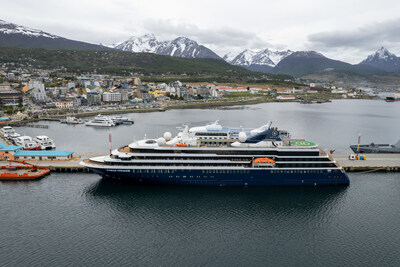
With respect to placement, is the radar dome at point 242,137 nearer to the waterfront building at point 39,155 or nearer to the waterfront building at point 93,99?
the waterfront building at point 39,155

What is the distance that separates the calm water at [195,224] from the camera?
1583cm

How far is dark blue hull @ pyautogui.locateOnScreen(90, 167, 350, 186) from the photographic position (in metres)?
23.6

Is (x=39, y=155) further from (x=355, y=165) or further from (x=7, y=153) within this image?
(x=355, y=165)

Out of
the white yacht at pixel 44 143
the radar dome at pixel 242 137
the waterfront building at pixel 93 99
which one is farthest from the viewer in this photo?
the waterfront building at pixel 93 99

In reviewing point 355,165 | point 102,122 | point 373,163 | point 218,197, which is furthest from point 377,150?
point 102,122

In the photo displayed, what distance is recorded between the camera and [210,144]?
25.1 metres

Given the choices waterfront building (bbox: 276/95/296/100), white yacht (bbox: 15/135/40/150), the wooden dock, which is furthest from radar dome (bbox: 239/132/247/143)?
waterfront building (bbox: 276/95/296/100)

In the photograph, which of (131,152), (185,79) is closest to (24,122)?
(131,152)

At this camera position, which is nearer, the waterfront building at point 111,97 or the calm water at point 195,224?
the calm water at point 195,224

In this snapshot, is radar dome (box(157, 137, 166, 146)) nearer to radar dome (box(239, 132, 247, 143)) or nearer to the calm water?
the calm water

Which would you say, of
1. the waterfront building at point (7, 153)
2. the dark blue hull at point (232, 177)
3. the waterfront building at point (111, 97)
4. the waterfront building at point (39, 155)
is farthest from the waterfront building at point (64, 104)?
the dark blue hull at point (232, 177)

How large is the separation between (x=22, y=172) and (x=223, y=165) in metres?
20.3

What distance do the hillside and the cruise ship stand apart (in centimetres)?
13357

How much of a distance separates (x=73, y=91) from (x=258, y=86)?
99593mm
